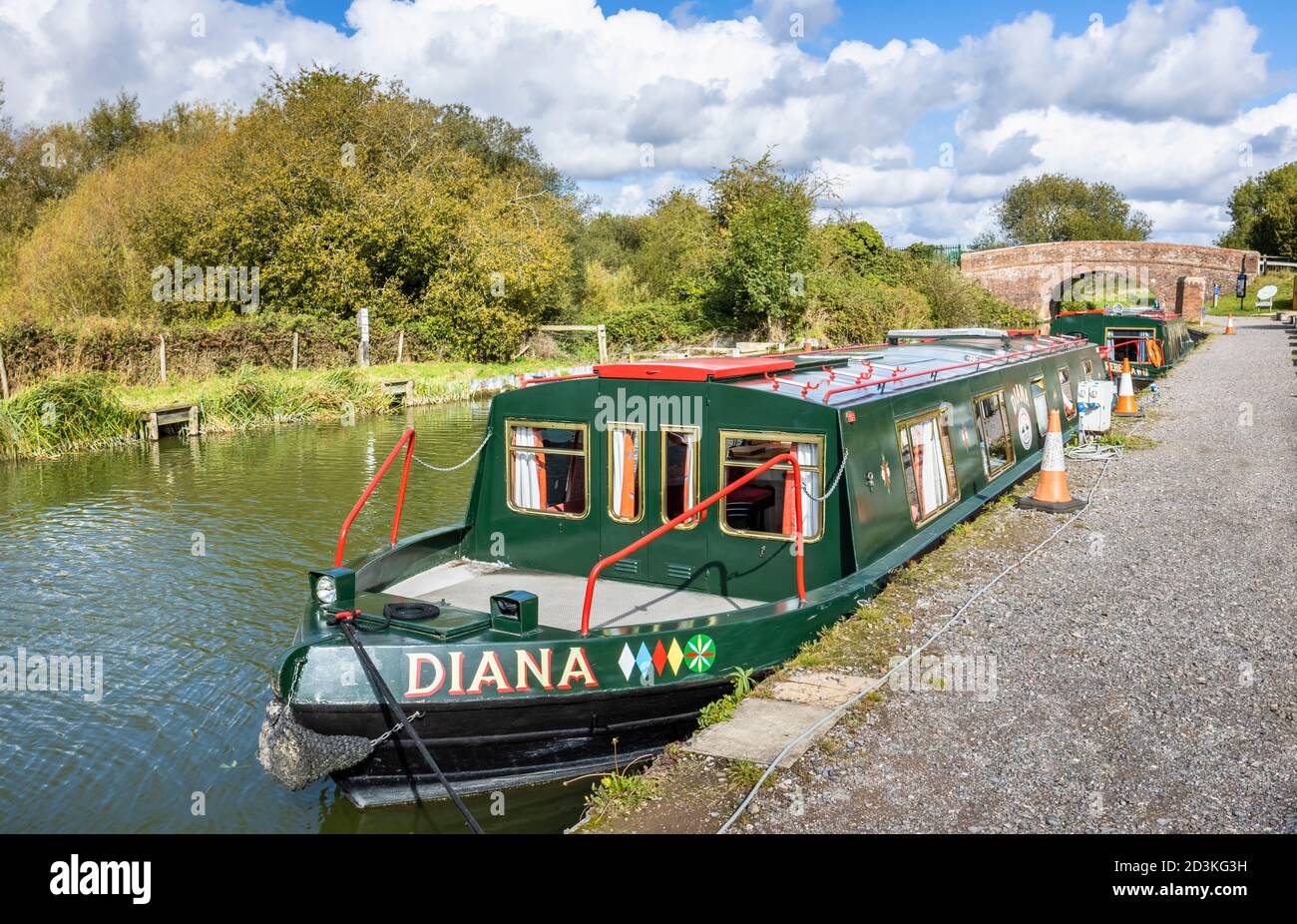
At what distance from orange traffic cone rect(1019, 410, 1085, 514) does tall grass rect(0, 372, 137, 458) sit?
14.9m

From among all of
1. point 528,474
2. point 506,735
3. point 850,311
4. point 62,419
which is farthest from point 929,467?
point 850,311

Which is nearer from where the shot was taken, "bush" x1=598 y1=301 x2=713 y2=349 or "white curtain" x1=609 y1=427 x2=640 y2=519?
"white curtain" x1=609 y1=427 x2=640 y2=519

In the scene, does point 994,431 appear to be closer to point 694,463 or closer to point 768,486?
point 768,486

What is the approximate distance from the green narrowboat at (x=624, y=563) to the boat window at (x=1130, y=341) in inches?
676

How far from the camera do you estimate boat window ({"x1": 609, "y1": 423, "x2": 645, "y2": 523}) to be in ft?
24.3

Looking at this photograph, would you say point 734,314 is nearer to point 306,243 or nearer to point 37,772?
point 306,243

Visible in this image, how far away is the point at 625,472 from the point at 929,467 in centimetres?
307

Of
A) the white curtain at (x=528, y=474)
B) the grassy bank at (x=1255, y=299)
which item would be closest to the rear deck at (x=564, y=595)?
the white curtain at (x=528, y=474)

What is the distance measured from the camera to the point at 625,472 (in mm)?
7434

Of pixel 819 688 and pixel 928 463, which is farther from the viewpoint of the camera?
pixel 928 463

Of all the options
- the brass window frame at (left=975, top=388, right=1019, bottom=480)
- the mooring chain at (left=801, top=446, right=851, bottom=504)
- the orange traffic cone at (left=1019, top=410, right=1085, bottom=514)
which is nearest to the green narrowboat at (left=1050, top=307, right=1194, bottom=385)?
the brass window frame at (left=975, top=388, right=1019, bottom=480)

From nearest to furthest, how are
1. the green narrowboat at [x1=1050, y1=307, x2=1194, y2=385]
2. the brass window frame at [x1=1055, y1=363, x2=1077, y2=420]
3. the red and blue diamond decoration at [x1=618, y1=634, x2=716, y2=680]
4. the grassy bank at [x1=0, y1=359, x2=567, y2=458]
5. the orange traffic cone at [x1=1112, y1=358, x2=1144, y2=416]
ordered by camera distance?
the red and blue diamond decoration at [x1=618, y1=634, x2=716, y2=680], the brass window frame at [x1=1055, y1=363, x2=1077, y2=420], the grassy bank at [x1=0, y1=359, x2=567, y2=458], the orange traffic cone at [x1=1112, y1=358, x2=1144, y2=416], the green narrowboat at [x1=1050, y1=307, x2=1194, y2=385]

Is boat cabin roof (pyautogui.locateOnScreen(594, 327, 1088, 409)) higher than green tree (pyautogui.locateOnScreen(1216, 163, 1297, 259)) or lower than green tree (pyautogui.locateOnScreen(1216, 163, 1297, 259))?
lower

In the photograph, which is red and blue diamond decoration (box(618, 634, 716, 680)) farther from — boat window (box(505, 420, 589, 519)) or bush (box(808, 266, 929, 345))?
bush (box(808, 266, 929, 345))
